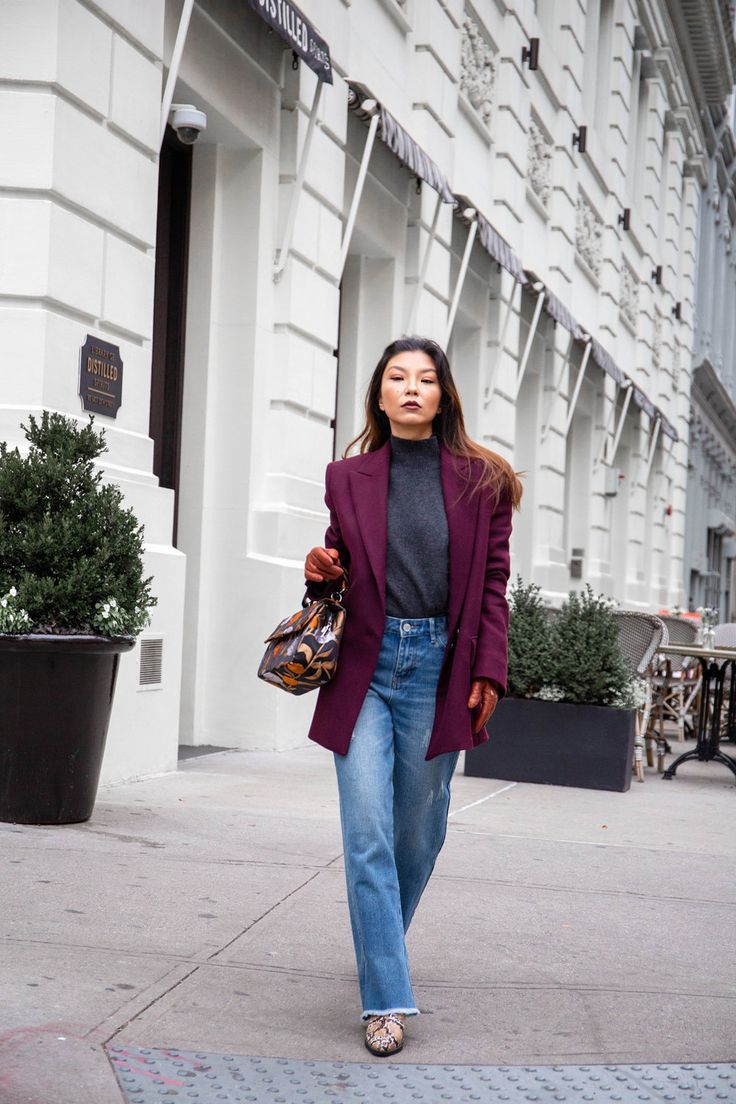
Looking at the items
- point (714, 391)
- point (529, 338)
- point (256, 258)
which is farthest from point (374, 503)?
point (714, 391)

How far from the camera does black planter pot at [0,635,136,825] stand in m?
6.05

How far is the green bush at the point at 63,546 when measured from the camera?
6078mm

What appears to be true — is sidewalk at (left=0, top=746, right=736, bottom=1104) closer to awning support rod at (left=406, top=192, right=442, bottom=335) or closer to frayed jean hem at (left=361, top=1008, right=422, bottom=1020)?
frayed jean hem at (left=361, top=1008, right=422, bottom=1020)

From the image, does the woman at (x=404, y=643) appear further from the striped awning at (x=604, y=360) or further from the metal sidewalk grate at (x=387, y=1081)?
the striped awning at (x=604, y=360)

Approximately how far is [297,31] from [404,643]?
6554mm

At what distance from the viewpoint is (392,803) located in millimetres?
3939

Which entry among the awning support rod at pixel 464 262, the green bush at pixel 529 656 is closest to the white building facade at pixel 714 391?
the awning support rod at pixel 464 262

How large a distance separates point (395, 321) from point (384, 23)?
259 cm

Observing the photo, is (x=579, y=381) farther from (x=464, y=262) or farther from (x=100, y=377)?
(x=100, y=377)

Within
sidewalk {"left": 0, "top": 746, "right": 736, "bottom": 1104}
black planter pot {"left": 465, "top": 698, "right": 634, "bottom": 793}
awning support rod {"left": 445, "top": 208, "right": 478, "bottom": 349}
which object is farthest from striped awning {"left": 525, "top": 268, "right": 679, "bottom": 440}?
sidewalk {"left": 0, "top": 746, "right": 736, "bottom": 1104}

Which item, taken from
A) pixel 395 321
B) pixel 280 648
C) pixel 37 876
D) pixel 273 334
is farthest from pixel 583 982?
pixel 395 321

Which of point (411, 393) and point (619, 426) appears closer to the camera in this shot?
point (411, 393)

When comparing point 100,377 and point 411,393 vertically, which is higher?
point 100,377

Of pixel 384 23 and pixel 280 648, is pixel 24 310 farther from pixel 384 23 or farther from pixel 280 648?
pixel 384 23
